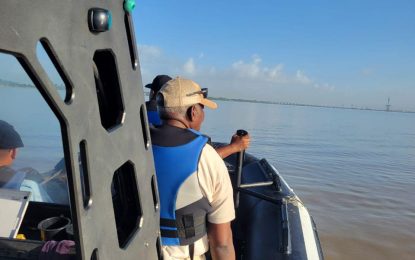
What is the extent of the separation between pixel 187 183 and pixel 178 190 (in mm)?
56

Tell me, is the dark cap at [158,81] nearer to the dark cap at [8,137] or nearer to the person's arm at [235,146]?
the person's arm at [235,146]

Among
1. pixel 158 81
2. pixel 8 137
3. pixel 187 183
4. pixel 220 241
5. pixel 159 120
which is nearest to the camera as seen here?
pixel 8 137

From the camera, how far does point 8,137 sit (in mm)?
1403

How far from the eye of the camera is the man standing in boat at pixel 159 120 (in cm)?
268

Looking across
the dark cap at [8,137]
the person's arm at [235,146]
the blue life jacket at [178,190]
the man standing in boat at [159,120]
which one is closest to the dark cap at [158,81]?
the man standing in boat at [159,120]

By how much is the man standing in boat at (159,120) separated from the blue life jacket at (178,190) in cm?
91

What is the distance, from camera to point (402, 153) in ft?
56.4

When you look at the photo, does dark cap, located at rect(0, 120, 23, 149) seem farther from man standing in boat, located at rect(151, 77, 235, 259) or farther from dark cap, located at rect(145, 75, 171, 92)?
dark cap, located at rect(145, 75, 171, 92)

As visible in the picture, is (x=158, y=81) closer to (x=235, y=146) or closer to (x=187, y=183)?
(x=235, y=146)

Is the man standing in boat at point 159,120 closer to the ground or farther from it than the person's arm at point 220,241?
farther from it

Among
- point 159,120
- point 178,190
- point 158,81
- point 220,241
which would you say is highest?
point 158,81

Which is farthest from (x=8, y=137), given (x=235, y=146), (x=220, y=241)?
(x=235, y=146)

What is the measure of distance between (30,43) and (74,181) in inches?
11.7

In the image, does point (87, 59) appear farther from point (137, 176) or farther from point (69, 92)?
point (137, 176)
